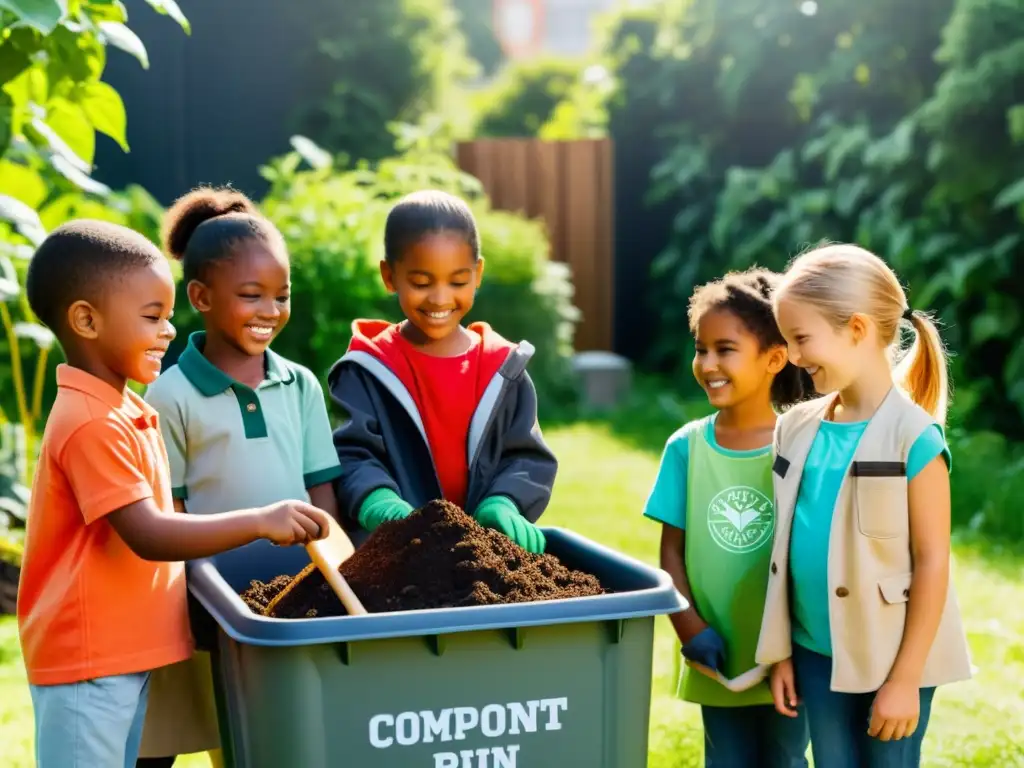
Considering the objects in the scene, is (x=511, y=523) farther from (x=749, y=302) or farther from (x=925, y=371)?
(x=925, y=371)

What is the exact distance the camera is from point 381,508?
2.53m

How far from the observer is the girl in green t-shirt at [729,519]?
2625 millimetres

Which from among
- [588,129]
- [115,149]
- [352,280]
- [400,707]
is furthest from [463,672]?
[588,129]

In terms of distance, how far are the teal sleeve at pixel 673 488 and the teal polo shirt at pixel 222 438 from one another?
73 centimetres

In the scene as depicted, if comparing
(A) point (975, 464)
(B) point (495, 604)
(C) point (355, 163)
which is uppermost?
(C) point (355, 163)

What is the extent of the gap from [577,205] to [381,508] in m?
8.87

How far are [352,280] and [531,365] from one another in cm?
277

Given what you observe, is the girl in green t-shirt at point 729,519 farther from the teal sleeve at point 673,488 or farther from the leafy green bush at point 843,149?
the leafy green bush at point 843,149

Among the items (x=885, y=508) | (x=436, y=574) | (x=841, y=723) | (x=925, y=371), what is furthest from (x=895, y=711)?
(x=436, y=574)

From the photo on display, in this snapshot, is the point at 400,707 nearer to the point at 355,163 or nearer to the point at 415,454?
the point at 415,454

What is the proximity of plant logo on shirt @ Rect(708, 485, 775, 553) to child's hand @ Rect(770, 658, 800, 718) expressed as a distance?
25cm

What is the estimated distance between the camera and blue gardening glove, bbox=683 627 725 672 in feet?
8.43

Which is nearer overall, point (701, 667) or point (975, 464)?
point (701, 667)

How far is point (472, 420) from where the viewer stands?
2699 millimetres
